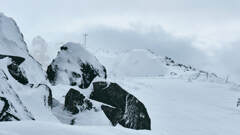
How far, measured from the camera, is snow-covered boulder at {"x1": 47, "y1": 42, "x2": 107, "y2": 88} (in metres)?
24.7

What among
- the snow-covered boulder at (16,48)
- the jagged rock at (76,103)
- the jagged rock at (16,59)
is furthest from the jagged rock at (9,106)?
the jagged rock at (76,103)

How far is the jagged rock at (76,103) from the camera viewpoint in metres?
19.9

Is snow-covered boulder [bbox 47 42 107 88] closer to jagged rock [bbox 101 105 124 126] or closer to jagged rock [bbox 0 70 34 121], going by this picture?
jagged rock [bbox 101 105 124 126]

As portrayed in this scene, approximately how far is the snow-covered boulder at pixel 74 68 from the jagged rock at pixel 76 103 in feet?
13.6

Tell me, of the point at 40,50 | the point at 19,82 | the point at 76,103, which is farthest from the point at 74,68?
the point at 40,50

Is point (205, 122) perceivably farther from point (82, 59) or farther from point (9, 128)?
point (9, 128)

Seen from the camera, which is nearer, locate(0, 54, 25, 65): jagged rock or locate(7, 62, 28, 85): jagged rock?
locate(7, 62, 28, 85): jagged rock

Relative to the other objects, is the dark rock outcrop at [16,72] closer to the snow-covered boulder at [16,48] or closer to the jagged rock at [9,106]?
the snow-covered boulder at [16,48]

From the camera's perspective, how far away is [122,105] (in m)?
21.3

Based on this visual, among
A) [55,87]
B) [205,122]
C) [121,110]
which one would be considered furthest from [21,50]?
[205,122]

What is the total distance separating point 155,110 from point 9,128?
25195mm

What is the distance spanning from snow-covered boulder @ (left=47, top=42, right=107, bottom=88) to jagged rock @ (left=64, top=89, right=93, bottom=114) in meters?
4.13

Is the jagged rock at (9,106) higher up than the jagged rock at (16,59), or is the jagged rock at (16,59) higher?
the jagged rock at (16,59)

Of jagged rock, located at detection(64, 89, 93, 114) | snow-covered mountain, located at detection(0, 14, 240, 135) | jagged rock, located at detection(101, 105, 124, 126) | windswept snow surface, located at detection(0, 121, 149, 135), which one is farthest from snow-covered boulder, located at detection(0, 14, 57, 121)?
windswept snow surface, located at detection(0, 121, 149, 135)
